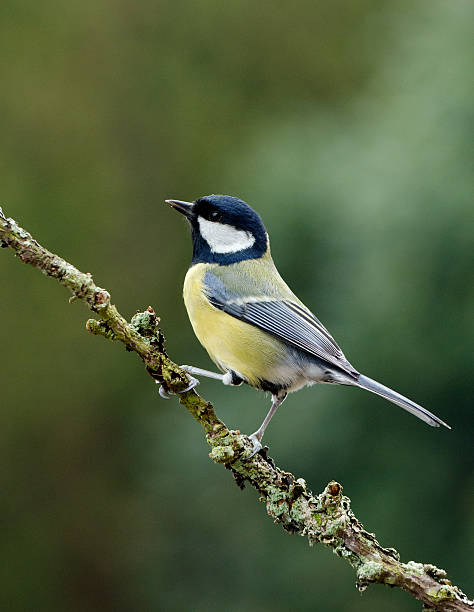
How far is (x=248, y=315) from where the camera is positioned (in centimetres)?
261

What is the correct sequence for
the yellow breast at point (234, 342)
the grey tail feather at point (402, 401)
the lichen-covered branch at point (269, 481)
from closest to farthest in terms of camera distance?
the lichen-covered branch at point (269, 481), the grey tail feather at point (402, 401), the yellow breast at point (234, 342)

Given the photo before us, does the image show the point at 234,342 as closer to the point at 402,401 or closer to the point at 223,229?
the point at 223,229

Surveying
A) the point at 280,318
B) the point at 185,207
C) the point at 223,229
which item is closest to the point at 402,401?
the point at 280,318

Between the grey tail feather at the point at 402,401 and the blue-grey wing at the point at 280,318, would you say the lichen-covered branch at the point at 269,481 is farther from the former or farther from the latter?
the blue-grey wing at the point at 280,318

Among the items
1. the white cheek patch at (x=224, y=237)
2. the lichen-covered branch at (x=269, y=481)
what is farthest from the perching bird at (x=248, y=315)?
the lichen-covered branch at (x=269, y=481)

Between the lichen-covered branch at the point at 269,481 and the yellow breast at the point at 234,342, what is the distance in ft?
2.05

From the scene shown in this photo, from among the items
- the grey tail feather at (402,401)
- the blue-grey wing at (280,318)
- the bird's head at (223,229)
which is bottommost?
the grey tail feather at (402,401)

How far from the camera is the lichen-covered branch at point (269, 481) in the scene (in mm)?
1567

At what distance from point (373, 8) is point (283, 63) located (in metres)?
0.84

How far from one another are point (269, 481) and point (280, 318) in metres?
0.89

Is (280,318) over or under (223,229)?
under

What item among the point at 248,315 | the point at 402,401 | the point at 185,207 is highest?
the point at 185,207

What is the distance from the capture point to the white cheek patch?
2602 millimetres

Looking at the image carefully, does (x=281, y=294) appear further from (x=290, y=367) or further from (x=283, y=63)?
(x=283, y=63)
